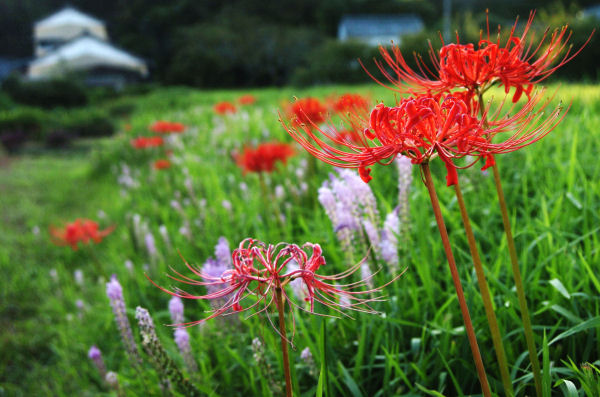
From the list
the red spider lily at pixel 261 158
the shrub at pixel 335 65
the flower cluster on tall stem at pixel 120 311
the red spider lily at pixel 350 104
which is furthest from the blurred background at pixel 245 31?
the red spider lily at pixel 350 104

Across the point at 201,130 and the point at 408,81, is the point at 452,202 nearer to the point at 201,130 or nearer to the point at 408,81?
the point at 408,81

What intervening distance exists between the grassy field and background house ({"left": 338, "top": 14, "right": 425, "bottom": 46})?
111ft

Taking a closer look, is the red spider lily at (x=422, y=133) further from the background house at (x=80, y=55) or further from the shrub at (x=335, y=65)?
the background house at (x=80, y=55)

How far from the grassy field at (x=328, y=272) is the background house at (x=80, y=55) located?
65.1 feet

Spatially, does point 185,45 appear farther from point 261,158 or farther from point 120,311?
point 120,311

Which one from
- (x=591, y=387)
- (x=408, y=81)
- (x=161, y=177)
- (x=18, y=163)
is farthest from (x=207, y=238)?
(x=18, y=163)

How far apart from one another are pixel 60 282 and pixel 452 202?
3.23 metres

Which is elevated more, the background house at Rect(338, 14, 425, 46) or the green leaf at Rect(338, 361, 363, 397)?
the green leaf at Rect(338, 361, 363, 397)

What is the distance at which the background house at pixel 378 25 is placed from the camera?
37000mm

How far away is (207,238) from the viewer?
2.89 m

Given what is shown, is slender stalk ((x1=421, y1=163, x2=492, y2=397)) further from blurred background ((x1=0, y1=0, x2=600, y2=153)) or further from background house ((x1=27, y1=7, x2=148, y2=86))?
background house ((x1=27, y1=7, x2=148, y2=86))

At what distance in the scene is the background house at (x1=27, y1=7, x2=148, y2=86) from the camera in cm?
2322

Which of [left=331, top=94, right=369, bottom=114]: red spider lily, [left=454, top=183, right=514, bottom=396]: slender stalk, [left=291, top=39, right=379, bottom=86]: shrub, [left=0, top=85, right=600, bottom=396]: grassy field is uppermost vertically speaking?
[left=331, top=94, right=369, bottom=114]: red spider lily

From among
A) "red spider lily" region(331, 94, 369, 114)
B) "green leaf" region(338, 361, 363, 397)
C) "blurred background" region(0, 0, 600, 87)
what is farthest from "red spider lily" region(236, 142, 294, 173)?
"blurred background" region(0, 0, 600, 87)
